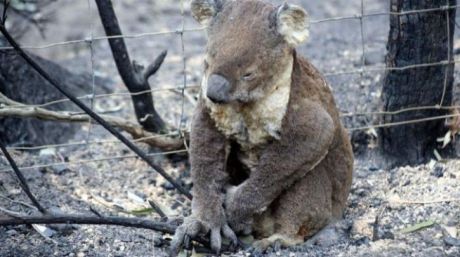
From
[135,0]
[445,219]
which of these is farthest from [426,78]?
[135,0]

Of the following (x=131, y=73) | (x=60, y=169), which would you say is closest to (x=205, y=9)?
(x=131, y=73)

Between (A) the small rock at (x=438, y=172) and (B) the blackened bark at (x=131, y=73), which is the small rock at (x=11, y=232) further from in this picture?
(A) the small rock at (x=438, y=172)

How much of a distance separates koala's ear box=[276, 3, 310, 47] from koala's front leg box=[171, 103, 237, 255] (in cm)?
68

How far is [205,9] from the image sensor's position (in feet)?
15.5

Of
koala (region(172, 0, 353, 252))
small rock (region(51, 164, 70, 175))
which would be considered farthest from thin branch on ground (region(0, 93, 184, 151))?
koala (region(172, 0, 353, 252))

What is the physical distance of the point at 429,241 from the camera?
4871 millimetres

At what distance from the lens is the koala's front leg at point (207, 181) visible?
191 inches

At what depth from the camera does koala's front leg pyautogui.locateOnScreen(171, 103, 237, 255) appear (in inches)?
191

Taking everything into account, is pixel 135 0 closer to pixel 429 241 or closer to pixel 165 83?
pixel 165 83

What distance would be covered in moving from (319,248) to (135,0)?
902cm

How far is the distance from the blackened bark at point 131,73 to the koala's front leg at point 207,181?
4.54ft

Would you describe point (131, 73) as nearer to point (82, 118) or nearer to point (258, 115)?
point (82, 118)

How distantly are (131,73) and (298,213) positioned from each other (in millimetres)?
1975

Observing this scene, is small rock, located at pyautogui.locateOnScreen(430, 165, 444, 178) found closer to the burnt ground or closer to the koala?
the burnt ground
